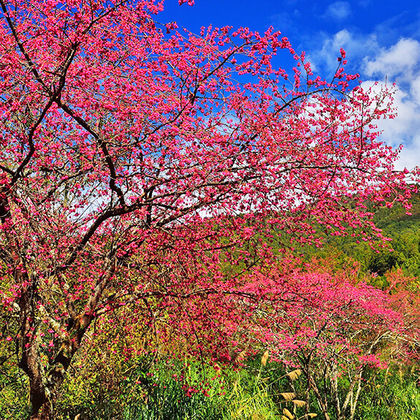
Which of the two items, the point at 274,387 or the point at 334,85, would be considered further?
the point at 274,387

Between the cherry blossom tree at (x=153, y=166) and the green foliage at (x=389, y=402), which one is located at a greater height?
the cherry blossom tree at (x=153, y=166)

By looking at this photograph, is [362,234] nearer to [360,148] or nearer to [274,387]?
[360,148]

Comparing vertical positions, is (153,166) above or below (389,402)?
above

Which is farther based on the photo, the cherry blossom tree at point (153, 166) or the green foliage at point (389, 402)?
the green foliage at point (389, 402)

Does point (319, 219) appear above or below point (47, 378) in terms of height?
above

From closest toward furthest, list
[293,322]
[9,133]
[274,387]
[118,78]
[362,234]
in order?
[362,234]
[118,78]
[9,133]
[293,322]
[274,387]

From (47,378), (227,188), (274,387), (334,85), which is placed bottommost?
(274,387)

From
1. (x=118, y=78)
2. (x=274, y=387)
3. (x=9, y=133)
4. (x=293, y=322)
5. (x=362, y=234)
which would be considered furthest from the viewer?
(x=274, y=387)

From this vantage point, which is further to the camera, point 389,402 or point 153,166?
point 389,402

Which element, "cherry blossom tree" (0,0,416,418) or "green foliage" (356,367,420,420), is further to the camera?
"green foliage" (356,367,420,420)

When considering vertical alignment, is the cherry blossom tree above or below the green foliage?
above

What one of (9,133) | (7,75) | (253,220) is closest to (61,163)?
(9,133)

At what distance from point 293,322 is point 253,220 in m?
4.94

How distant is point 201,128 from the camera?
5031 mm
